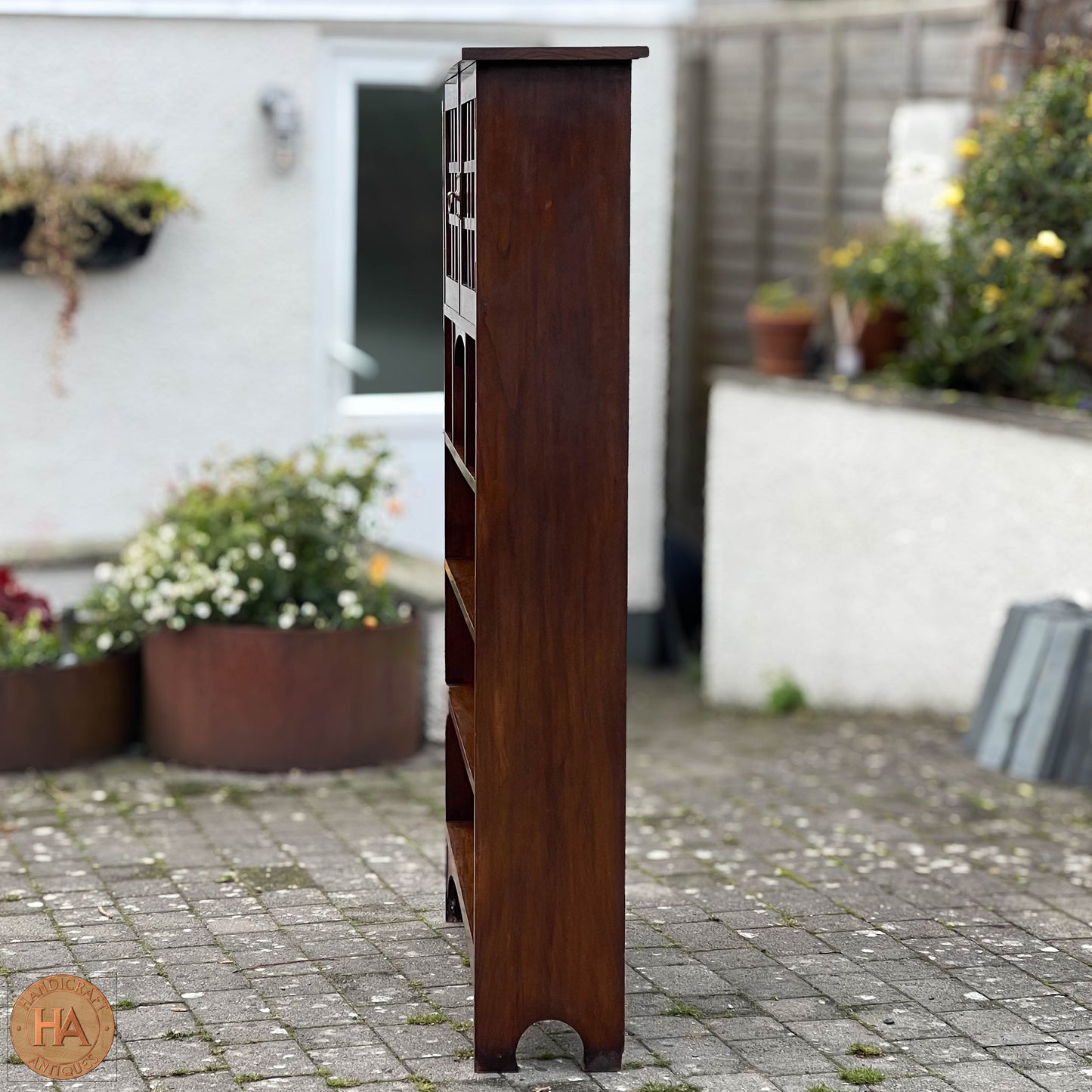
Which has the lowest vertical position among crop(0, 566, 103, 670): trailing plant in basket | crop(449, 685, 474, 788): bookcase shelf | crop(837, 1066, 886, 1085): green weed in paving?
crop(837, 1066, 886, 1085): green weed in paving

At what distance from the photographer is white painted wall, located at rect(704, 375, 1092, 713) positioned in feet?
21.2

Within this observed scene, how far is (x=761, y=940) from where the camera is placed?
14.2 feet

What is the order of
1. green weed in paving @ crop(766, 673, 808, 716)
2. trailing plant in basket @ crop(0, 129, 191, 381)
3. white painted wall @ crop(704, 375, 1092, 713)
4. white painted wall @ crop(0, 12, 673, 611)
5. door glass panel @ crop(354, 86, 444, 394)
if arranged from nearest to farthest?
white painted wall @ crop(704, 375, 1092, 713) → trailing plant in basket @ crop(0, 129, 191, 381) → white painted wall @ crop(0, 12, 673, 611) → green weed in paving @ crop(766, 673, 808, 716) → door glass panel @ crop(354, 86, 444, 394)

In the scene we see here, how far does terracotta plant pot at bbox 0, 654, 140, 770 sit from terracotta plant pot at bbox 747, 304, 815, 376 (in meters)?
3.33

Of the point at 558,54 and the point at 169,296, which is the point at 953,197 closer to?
the point at 169,296

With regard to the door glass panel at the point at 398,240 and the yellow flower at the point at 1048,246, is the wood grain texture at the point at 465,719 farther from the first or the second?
the door glass panel at the point at 398,240

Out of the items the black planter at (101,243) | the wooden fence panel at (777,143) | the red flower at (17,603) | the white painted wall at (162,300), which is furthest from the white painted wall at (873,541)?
the red flower at (17,603)

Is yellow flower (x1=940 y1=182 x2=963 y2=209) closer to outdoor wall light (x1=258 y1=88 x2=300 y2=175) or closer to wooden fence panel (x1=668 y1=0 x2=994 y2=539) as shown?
wooden fence panel (x1=668 y1=0 x2=994 y2=539)

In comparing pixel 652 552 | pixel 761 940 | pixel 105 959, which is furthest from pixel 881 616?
pixel 105 959

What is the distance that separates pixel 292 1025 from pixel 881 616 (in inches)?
161

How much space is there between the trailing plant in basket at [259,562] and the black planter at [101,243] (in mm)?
1447

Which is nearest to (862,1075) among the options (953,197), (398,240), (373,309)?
(953,197)

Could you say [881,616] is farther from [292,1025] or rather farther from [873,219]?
[292,1025]

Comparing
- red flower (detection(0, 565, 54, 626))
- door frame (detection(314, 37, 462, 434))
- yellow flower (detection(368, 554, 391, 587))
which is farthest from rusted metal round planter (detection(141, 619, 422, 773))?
door frame (detection(314, 37, 462, 434))
